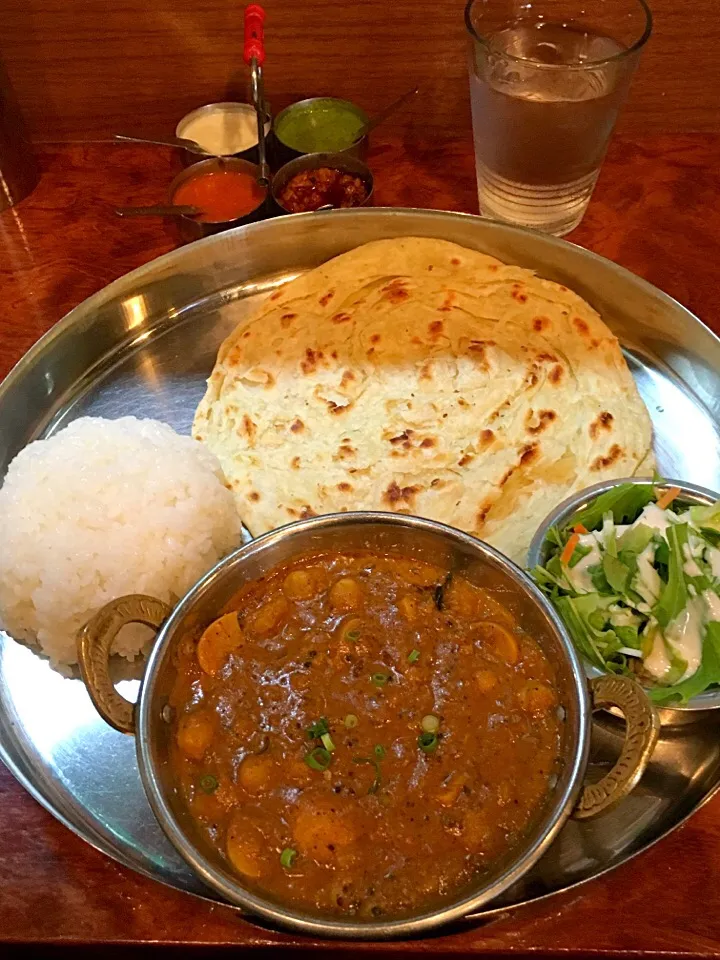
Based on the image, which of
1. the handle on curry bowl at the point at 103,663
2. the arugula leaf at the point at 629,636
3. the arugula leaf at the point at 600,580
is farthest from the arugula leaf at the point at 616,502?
the handle on curry bowl at the point at 103,663

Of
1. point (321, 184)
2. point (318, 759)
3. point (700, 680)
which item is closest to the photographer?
point (318, 759)

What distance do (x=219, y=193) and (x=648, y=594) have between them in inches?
65.2

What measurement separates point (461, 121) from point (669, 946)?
233cm

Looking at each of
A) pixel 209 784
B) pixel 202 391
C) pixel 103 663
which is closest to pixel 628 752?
pixel 209 784

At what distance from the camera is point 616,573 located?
158 cm

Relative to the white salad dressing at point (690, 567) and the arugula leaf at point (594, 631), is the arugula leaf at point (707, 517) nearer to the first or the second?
the white salad dressing at point (690, 567)

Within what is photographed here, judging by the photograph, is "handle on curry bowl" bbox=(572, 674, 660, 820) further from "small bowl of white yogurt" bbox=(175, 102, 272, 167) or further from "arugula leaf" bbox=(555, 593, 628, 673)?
"small bowl of white yogurt" bbox=(175, 102, 272, 167)

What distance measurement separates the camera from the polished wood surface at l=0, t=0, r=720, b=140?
7.65 feet

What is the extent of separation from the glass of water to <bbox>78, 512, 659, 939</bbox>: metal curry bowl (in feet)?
3.86

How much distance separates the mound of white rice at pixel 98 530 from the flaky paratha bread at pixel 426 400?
0.17 m

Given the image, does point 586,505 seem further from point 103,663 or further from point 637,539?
point 103,663

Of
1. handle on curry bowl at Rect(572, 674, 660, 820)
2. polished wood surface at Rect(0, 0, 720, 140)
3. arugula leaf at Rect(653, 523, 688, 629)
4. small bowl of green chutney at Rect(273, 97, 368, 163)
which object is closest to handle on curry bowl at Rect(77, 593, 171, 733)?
handle on curry bowl at Rect(572, 674, 660, 820)

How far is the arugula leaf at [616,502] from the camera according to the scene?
5.57 feet

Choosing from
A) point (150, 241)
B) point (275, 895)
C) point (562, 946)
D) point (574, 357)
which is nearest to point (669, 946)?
point (562, 946)
